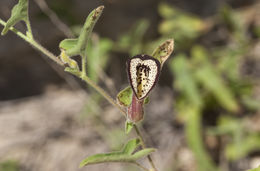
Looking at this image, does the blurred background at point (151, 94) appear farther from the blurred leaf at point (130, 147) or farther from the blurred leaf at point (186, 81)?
the blurred leaf at point (130, 147)

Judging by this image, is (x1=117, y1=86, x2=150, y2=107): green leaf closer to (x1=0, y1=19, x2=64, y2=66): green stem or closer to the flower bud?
the flower bud

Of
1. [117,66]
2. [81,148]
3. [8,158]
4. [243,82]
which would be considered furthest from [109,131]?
[243,82]

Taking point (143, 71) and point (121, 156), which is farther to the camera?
point (121, 156)

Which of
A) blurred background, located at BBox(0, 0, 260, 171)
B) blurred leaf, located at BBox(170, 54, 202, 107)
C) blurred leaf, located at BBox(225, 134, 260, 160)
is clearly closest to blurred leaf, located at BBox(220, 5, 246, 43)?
blurred background, located at BBox(0, 0, 260, 171)

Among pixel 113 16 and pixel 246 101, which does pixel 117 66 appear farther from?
pixel 246 101

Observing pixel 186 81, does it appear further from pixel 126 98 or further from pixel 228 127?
pixel 126 98

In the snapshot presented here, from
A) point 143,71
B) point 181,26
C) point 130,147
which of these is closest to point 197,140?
point 181,26
